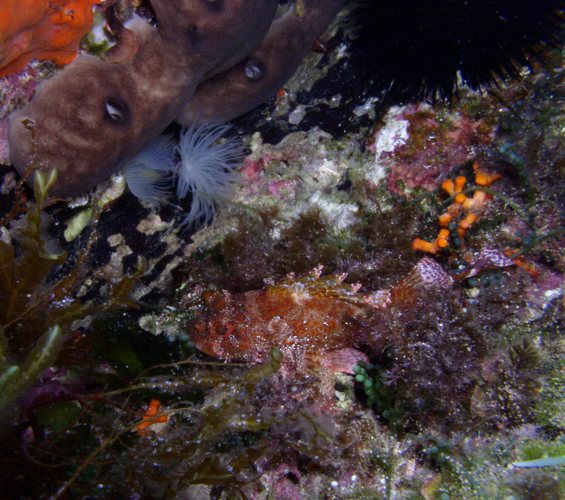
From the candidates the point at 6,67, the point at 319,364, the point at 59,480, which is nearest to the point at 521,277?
the point at 319,364

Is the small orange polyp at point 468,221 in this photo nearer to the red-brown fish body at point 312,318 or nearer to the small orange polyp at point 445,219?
the small orange polyp at point 445,219

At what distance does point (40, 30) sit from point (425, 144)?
3.27m

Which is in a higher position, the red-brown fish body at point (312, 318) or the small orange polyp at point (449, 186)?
the small orange polyp at point (449, 186)

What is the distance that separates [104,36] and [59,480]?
9.98ft

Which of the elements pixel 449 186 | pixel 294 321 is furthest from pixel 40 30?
pixel 449 186

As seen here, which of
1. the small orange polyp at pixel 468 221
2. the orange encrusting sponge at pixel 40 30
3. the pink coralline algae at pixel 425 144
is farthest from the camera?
the pink coralline algae at pixel 425 144

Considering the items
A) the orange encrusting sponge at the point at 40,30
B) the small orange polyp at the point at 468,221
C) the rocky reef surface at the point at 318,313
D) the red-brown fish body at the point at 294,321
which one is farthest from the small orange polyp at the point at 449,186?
the orange encrusting sponge at the point at 40,30

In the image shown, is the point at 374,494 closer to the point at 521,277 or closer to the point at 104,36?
the point at 521,277

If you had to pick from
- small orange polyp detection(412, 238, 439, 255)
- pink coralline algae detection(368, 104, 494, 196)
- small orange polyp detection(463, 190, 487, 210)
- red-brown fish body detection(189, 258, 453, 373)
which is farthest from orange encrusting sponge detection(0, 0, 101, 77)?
small orange polyp detection(463, 190, 487, 210)

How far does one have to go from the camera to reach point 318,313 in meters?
3.41

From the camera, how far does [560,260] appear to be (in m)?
3.16

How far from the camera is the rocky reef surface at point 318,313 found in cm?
263

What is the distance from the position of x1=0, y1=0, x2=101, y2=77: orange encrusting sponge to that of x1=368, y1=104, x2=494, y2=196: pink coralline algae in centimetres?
278

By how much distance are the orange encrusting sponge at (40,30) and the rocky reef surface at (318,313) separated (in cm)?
19
